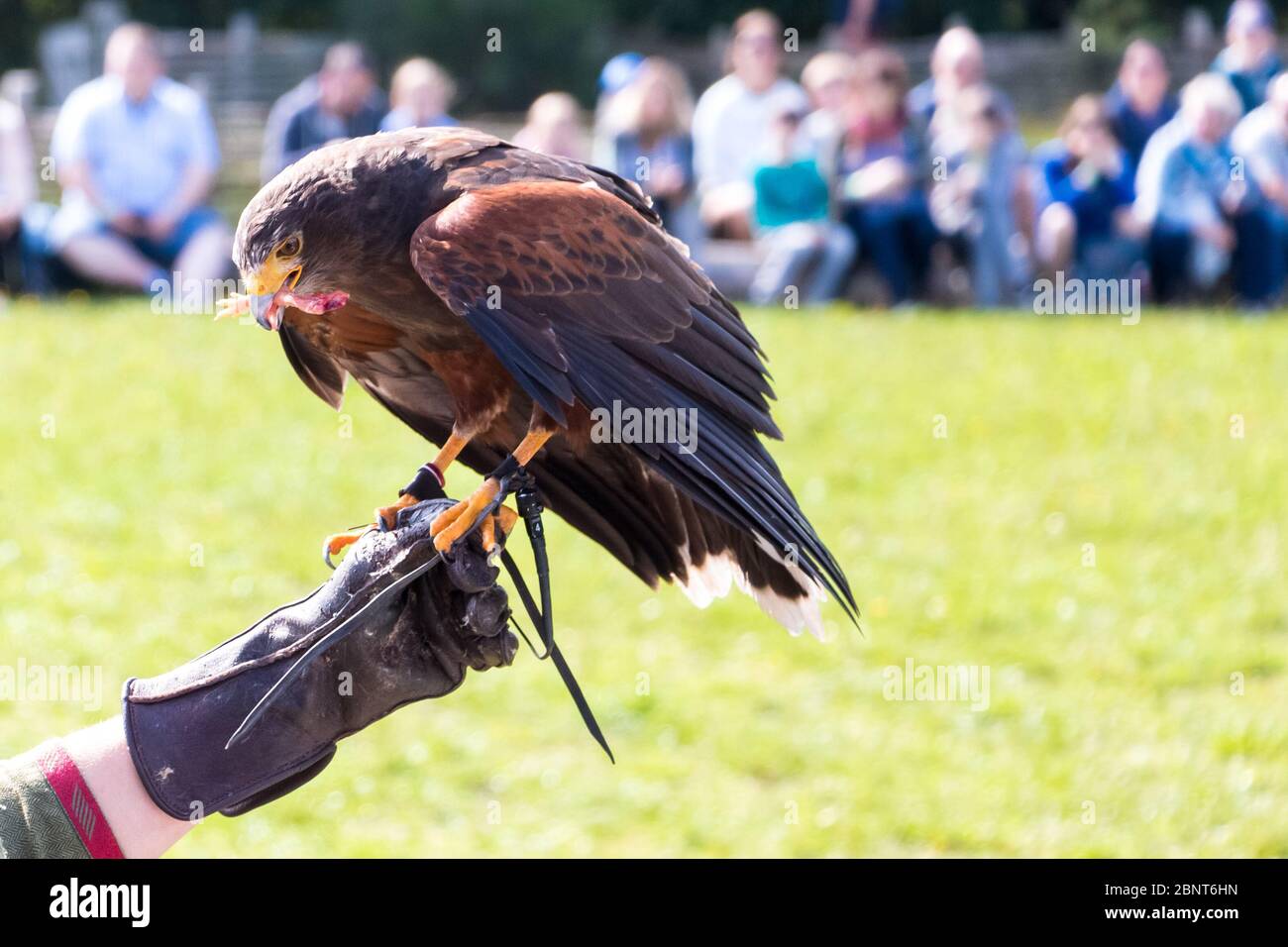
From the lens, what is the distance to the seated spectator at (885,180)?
10.9 metres

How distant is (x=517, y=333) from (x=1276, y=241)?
30.6ft

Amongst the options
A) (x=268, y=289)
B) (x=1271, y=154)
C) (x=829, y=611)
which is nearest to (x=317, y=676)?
(x=268, y=289)

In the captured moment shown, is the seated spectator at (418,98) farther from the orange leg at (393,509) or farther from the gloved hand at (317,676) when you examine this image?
the gloved hand at (317,676)

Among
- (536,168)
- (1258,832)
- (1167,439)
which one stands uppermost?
(536,168)

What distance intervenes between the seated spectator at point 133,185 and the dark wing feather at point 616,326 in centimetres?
773

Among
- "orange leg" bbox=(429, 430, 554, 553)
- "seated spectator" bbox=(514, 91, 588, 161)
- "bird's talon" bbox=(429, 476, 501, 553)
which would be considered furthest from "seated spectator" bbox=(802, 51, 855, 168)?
"bird's talon" bbox=(429, 476, 501, 553)

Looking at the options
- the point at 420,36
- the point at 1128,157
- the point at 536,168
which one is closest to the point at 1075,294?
the point at 1128,157

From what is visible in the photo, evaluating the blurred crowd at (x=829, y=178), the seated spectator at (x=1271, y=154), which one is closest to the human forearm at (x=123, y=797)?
the blurred crowd at (x=829, y=178)

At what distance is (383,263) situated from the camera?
10.1 ft

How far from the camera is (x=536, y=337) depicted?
302 centimetres

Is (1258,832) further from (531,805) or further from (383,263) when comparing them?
(383,263)

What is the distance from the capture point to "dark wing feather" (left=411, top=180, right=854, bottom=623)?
294cm

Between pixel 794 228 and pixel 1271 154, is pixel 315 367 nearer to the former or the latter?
pixel 794 228

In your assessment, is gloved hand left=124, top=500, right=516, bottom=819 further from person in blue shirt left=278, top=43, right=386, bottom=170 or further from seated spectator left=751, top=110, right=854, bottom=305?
person in blue shirt left=278, top=43, right=386, bottom=170
